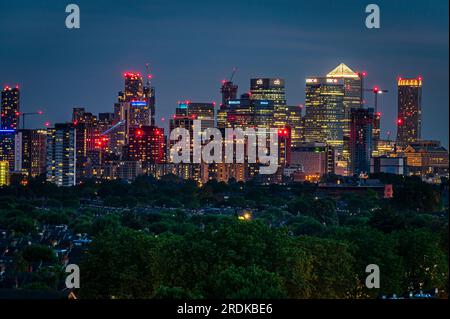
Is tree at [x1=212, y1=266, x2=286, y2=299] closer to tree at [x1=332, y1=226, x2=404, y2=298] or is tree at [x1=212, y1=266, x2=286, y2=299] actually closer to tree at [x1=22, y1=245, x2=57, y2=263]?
tree at [x1=332, y1=226, x2=404, y2=298]

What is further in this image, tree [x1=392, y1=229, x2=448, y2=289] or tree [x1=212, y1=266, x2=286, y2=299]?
tree [x1=392, y1=229, x2=448, y2=289]

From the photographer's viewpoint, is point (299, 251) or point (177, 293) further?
point (299, 251)

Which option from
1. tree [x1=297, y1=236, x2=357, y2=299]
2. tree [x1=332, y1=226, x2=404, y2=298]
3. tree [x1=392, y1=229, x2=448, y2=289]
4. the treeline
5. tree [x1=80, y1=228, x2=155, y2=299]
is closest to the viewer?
the treeline

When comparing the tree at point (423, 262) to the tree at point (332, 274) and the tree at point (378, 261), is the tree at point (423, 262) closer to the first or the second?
the tree at point (378, 261)

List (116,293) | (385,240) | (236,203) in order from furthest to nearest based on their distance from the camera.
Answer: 1. (236,203)
2. (385,240)
3. (116,293)

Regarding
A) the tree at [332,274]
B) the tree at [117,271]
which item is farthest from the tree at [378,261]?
the tree at [117,271]

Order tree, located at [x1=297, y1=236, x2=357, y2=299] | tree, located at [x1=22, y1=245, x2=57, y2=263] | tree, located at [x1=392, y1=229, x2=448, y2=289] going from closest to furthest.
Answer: tree, located at [x1=297, y1=236, x2=357, y2=299]
tree, located at [x1=392, y1=229, x2=448, y2=289]
tree, located at [x1=22, y1=245, x2=57, y2=263]

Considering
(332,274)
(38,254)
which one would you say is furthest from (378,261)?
(38,254)

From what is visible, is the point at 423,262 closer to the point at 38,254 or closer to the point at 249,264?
the point at 249,264

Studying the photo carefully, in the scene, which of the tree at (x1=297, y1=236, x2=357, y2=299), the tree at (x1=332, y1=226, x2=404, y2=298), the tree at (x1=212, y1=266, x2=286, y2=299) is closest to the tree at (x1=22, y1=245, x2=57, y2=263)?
the tree at (x1=332, y1=226, x2=404, y2=298)
